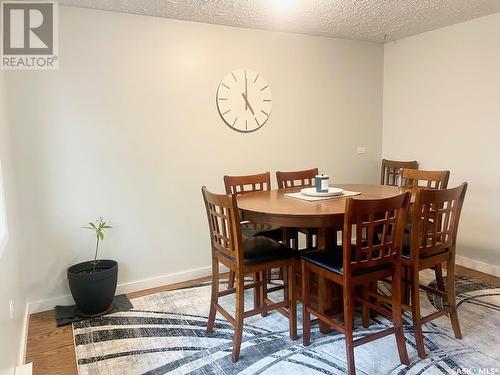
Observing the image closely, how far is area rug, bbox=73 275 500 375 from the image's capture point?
6.93ft

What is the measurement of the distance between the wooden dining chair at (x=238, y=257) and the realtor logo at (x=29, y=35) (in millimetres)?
1667

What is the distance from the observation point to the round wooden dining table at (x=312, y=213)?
2.10m

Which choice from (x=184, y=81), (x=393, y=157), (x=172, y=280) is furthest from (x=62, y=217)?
(x=393, y=157)

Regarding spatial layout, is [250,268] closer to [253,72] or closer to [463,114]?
[253,72]

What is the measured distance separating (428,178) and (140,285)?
102 inches

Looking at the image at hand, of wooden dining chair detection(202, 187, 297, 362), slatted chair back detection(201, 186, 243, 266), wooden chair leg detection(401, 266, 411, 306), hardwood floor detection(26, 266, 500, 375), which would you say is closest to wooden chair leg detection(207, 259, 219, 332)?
wooden dining chair detection(202, 187, 297, 362)

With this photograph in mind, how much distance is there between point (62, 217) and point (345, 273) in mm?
2224

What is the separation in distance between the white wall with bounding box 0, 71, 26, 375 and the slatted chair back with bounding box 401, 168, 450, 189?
117 inches

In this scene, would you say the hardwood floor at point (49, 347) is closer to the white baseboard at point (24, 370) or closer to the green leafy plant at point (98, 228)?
the white baseboard at point (24, 370)

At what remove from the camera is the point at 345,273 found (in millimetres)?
1976

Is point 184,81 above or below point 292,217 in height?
above

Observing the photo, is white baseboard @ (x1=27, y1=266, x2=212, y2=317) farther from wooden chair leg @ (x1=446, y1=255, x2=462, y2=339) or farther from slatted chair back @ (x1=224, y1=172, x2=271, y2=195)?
wooden chair leg @ (x1=446, y1=255, x2=462, y2=339)

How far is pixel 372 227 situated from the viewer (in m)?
1.96

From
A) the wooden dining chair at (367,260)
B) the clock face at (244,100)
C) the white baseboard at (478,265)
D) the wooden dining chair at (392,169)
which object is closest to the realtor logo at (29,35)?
the clock face at (244,100)
